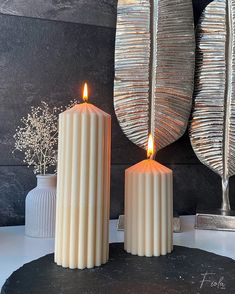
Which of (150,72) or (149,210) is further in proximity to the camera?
(150,72)

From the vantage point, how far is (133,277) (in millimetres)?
419

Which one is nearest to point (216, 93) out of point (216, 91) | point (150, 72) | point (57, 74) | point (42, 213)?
point (216, 91)

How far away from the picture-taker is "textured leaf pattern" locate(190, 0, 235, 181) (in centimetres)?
84

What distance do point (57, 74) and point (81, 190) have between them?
451 mm

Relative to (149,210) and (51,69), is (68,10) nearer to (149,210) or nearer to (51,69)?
(51,69)

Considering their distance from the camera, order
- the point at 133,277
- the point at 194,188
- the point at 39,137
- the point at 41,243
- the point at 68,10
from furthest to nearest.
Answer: the point at 194,188 < the point at 68,10 < the point at 39,137 < the point at 41,243 < the point at 133,277

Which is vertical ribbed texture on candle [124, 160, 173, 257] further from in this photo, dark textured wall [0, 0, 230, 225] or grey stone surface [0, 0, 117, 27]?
grey stone surface [0, 0, 117, 27]

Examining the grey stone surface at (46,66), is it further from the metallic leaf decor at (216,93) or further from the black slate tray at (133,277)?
the black slate tray at (133,277)

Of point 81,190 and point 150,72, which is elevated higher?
point 150,72

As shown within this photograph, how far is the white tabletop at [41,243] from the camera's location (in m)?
0.51

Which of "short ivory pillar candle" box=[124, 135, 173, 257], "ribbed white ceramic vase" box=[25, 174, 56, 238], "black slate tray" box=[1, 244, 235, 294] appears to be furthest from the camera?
"ribbed white ceramic vase" box=[25, 174, 56, 238]

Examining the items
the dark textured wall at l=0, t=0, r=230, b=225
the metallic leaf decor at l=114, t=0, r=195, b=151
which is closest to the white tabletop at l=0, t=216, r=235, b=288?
the dark textured wall at l=0, t=0, r=230, b=225

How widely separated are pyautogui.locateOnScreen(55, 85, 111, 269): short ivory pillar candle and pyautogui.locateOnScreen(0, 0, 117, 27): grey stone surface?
0.47 metres

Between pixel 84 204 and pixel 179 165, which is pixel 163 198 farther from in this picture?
pixel 179 165
